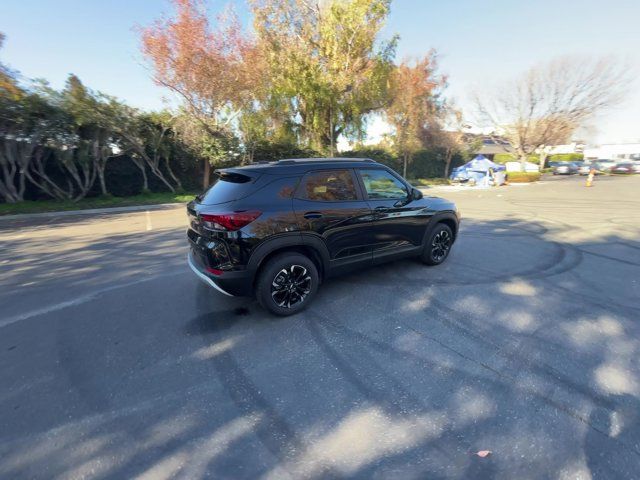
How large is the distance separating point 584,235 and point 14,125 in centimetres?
1779

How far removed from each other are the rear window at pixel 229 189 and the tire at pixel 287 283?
32.2 inches

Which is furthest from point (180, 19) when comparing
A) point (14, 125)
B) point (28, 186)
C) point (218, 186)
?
point (218, 186)

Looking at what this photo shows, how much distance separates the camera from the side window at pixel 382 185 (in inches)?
170

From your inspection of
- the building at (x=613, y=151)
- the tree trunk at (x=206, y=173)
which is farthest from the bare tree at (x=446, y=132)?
the building at (x=613, y=151)

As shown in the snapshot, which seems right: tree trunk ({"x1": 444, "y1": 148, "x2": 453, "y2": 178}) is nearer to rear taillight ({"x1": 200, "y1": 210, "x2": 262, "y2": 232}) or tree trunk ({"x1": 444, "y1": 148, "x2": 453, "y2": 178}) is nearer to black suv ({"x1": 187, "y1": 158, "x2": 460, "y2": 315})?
black suv ({"x1": 187, "y1": 158, "x2": 460, "y2": 315})

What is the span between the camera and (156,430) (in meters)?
2.23

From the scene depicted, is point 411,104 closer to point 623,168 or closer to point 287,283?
point 287,283

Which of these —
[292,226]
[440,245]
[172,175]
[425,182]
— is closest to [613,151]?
[425,182]

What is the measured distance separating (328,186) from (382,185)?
3.11 ft

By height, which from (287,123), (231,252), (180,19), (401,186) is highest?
(180,19)

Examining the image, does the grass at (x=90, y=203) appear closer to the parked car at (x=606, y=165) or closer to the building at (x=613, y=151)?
the parked car at (x=606, y=165)

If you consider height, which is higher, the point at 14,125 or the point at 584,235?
the point at 14,125

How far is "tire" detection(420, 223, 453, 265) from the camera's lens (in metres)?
5.12

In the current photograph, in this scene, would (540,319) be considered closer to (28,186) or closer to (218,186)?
(218,186)
